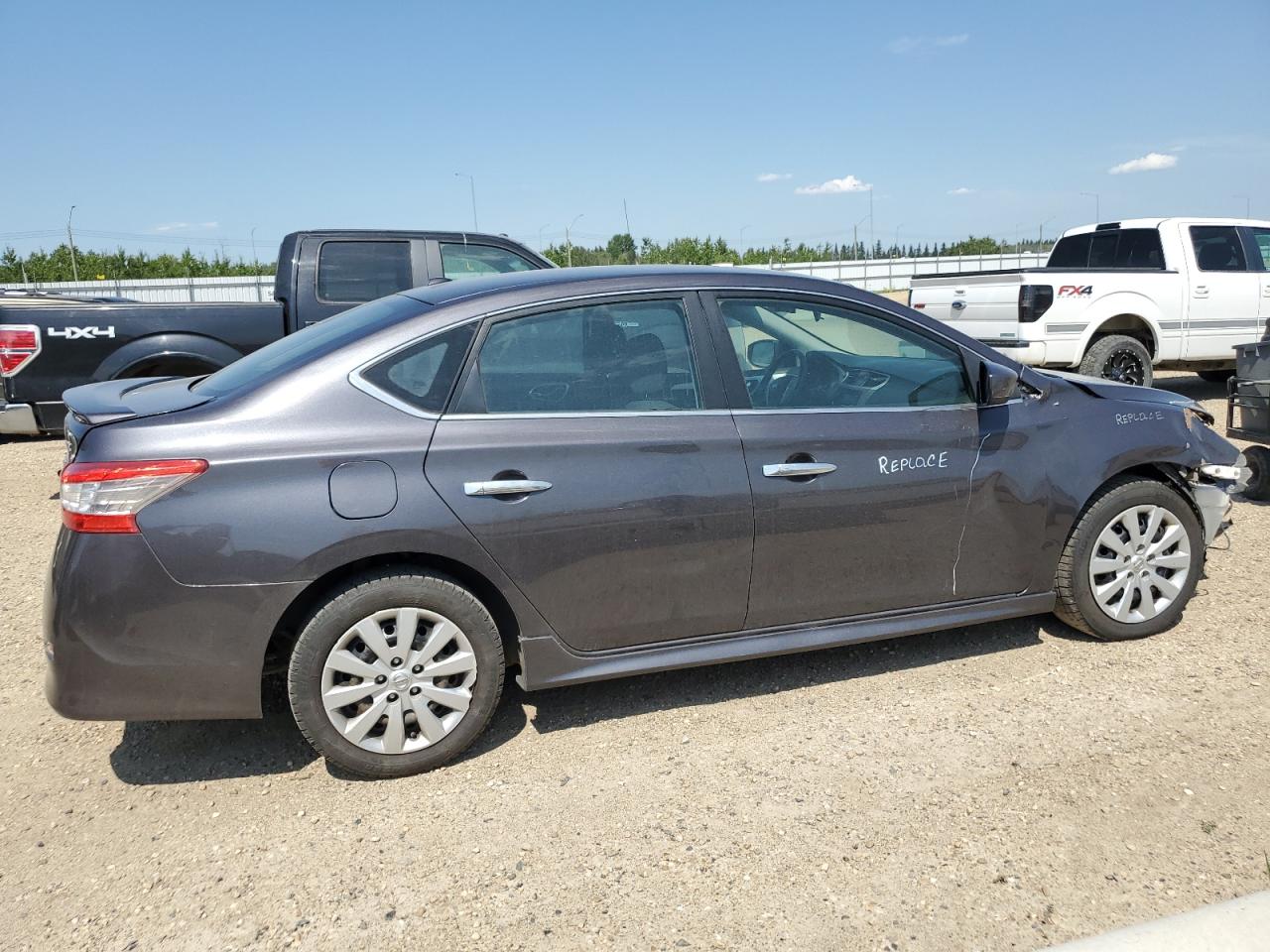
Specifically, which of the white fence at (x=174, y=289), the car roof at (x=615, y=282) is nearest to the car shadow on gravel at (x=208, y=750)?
the car roof at (x=615, y=282)

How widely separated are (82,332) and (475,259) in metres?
3.15

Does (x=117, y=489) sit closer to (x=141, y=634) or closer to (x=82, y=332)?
(x=141, y=634)

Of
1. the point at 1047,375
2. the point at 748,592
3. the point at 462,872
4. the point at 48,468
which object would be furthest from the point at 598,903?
the point at 48,468

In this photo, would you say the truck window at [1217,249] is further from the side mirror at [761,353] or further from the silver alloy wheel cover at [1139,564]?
the side mirror at [761,353]

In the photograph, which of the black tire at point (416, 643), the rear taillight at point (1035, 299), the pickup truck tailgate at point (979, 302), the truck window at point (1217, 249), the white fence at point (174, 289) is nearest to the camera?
the black tire at point (416, 643)

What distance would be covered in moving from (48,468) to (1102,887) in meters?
9.05

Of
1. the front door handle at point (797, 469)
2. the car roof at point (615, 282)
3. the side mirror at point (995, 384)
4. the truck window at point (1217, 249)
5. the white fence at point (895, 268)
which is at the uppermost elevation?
the white fence at point (895, 268)

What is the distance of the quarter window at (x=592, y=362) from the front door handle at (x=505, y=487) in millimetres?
268

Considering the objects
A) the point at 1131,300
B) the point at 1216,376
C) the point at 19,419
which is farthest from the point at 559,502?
the point at 1216,376

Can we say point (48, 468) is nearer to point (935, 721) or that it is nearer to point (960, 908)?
point (935, 721)

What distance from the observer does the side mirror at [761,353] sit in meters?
3.86

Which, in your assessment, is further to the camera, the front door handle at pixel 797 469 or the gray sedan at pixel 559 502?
the front door handle at pixel 797 469

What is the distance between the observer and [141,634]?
3.09 meters

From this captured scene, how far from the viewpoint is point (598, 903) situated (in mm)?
2732
